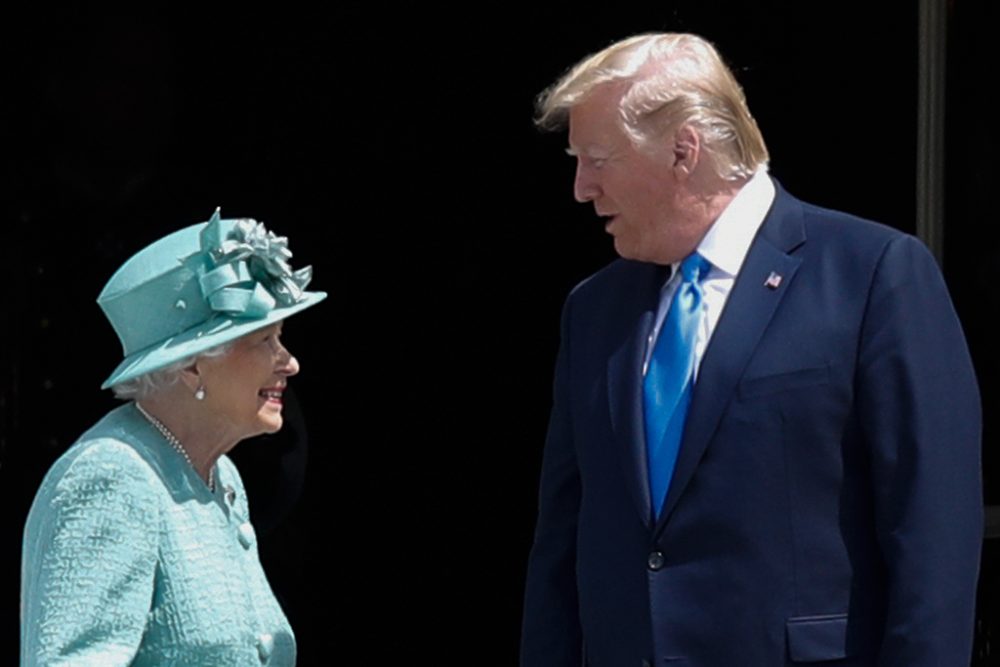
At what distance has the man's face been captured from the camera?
3297mm

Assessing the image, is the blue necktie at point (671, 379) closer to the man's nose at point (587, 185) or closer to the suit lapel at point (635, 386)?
the suit lapel at point (635, 386)

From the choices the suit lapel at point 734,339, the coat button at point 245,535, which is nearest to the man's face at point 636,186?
the suit lapel at point 734,339

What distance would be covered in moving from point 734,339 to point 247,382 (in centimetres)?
71

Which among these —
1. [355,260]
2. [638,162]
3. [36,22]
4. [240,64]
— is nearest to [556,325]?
[355,260]

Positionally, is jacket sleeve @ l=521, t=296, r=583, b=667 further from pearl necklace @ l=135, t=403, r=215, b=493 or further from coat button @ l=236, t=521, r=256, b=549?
pearl necklace @ l=135, t=403, r=215, b=493

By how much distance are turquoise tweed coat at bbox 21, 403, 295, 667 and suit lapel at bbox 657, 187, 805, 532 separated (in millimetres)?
633

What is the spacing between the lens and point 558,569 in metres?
3.46

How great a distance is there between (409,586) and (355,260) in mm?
745

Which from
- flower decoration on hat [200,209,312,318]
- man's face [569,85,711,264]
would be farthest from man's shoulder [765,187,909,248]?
flower decoration on hat [200,209,312,318]

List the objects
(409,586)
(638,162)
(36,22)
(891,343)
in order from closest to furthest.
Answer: (891,343), (638,162), (36,22), (409,586)

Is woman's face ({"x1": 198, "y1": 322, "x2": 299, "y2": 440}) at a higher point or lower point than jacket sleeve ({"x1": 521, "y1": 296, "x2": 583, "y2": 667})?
higher

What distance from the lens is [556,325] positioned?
4996mm

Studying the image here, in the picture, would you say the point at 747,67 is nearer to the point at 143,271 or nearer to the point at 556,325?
the point at 556,325

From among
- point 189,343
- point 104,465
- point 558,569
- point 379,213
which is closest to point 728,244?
point 558,569
